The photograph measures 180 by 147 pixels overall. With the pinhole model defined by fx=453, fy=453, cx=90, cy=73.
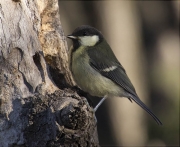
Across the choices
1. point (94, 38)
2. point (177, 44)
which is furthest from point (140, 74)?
point (94, 38)

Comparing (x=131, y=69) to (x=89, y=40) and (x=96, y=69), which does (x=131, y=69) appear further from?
(x=96, y=69)

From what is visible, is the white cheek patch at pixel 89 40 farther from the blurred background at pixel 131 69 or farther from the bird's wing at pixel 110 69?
the blurred background at pixel 131 69

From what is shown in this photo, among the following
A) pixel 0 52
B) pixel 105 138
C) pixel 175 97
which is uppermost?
pixel 0 52

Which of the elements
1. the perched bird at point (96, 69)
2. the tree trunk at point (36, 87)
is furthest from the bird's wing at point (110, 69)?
the tree trunk at point (36, 87)

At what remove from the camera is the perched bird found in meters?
4.48

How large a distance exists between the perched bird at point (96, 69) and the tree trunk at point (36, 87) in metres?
0.17

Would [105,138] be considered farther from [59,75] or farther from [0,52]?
[0,52]

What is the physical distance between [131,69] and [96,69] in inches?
141

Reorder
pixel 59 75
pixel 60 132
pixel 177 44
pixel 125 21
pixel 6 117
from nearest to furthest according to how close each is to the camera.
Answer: pixel 60 132
pixel 6 117
pixel 59 75
pixel 125 21
pixel 177 44

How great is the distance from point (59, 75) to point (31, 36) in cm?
66

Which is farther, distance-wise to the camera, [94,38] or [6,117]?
[94,38]

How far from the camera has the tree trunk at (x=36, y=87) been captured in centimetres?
325

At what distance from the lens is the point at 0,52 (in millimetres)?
3648

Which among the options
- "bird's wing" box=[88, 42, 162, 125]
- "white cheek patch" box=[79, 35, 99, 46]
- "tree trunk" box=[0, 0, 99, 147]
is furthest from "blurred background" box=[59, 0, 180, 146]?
"tree trunk" box=[0, 0, 99, 147]
